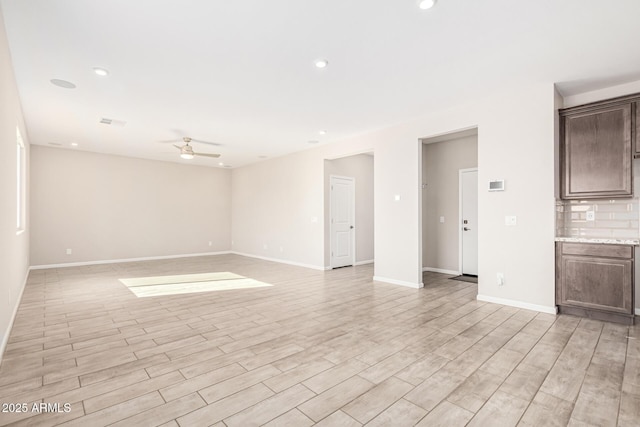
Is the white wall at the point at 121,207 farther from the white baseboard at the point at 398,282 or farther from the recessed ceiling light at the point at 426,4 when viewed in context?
the recessed ceiling light at the point at 426,4

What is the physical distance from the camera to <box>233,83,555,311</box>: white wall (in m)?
3.87

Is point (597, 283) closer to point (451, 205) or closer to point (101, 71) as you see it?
point (451, 205)

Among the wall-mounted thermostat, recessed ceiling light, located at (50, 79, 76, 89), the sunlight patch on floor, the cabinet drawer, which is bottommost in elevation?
the sunlight patch on floor

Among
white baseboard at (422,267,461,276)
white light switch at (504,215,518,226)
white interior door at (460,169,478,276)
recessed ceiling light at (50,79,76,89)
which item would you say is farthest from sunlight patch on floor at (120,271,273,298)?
white interior door at (460,169,478,276)

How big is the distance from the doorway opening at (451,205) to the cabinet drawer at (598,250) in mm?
2279

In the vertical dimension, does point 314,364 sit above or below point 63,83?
below

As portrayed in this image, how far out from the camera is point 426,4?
7.72 ft

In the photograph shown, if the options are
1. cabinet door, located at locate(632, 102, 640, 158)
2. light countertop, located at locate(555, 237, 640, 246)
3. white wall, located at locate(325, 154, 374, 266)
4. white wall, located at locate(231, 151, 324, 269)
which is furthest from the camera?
white wall, located at locate(325, 154, 374, 266)

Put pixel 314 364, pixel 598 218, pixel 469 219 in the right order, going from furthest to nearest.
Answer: pixel 469 219, pixel 598 218, pixel 314 364

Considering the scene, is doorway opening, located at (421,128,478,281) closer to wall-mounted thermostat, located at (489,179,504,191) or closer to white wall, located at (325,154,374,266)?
white wall, located at (325,154,374,266)

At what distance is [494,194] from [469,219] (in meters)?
2.09

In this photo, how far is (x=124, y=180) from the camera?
833 centimetres

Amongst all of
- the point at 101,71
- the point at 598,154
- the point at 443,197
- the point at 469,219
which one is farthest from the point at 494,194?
the point at 101,71

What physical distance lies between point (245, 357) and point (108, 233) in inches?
285
